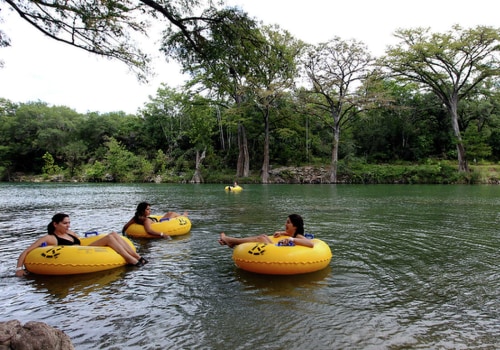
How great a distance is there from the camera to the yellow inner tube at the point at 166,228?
28.3 ft

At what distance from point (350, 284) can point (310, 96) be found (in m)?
34.2

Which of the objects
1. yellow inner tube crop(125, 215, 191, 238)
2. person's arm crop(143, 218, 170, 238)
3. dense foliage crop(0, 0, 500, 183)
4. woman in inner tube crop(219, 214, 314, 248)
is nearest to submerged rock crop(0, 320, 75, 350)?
woman in inner tube crop(219, 214, 314, 248)

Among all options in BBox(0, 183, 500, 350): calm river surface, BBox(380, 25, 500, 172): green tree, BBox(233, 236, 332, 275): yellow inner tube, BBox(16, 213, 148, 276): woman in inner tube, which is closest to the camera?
BBox(0, 183, 500, 350): calm river surface

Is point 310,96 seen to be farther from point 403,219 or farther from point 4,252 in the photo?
point 4,252

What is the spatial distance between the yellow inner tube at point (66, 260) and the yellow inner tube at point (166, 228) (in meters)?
2.68

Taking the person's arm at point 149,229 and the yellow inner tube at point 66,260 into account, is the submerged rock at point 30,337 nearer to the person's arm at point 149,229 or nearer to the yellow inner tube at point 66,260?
the yellow inner tube at point 66,260

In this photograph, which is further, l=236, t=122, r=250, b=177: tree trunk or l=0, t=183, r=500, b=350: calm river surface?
l=236, t=122, r=250, b=177: tree trunk

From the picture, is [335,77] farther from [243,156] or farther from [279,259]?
[279,259]

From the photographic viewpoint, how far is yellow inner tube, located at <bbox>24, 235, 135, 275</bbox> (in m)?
5.63

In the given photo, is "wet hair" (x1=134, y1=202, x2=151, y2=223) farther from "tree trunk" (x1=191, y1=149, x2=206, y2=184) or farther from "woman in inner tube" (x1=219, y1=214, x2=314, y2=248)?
"tree trunk" (x1=191, y1=149, x2=206, y2=184)

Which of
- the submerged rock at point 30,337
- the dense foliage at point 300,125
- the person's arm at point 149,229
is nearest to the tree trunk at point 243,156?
the dense foliage at point 300,125

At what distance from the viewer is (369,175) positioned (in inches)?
1384

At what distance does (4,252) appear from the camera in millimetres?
7238

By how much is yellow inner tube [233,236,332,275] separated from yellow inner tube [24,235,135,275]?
2277 millimetres
